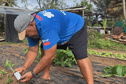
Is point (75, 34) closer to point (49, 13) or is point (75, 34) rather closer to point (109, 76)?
point (49, 13)

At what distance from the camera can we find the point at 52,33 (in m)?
1.30

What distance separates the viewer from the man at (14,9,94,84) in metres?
1.31

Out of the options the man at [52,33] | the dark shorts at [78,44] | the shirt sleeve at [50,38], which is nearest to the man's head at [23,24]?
the man at [52,33]

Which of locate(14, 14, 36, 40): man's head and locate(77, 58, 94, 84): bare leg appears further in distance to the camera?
locate(77, 58, 94, 84): bare leg

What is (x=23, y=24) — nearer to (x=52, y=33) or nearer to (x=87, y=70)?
(x=52, y=33)

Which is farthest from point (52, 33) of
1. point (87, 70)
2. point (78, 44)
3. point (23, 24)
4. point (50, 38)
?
point (87, 70)

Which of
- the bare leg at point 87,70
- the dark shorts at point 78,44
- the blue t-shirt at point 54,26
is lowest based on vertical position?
the bare leg at point 87,70

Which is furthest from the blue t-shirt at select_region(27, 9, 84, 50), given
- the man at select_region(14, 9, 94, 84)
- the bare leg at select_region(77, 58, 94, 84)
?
the bare leg at select_region(77, 58, 94, 84)

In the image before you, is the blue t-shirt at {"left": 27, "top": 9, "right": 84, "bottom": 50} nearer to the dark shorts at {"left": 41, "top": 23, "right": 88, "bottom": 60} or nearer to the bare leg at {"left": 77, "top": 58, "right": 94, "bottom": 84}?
the dark shorts at {"left": 41, "top": 23, "right": 88, "bottom": 60}

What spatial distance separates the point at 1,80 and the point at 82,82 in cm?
150

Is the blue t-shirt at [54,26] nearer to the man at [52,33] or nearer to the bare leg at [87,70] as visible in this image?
the man at [52,33]

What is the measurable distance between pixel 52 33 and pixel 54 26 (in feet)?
0.33

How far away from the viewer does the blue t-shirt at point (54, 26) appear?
1.31m

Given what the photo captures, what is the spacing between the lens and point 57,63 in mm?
2705
